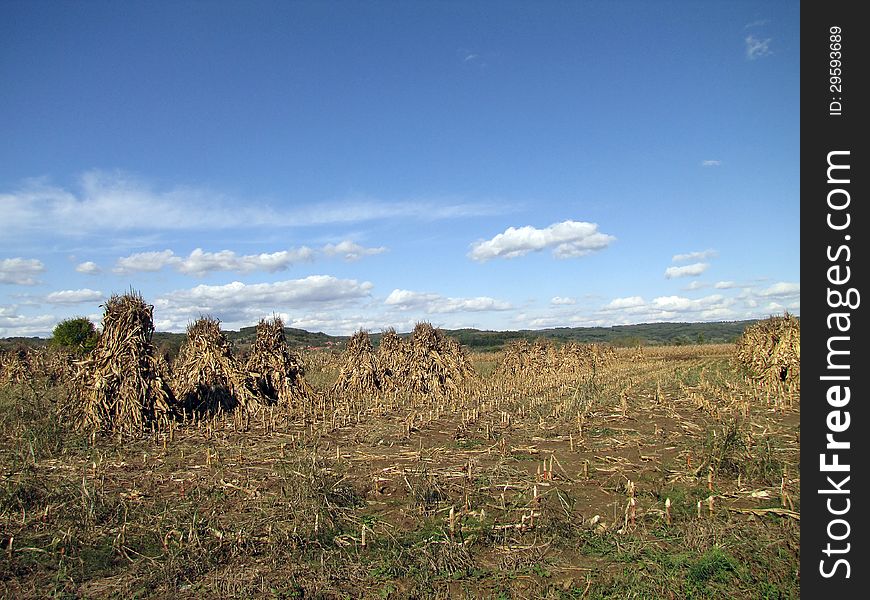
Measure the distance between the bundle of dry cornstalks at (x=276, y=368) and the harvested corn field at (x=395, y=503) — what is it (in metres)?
2.65

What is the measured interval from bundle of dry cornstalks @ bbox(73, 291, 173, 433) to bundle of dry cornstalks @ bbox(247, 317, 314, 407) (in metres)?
4.84

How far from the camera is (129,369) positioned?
548 inches

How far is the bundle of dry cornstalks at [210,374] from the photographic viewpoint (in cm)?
1722

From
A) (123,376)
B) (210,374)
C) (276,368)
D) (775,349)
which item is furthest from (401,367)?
(775,349)

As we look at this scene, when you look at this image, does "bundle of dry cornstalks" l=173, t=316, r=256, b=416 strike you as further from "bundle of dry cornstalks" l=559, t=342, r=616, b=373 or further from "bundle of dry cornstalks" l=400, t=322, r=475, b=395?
"bundle of dry cornstalks" l=559, t=342, r=616, b=373

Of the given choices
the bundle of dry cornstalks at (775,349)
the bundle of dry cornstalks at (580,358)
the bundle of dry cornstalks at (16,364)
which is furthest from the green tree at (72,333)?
the bundle of dry cornstalks at (775,349)

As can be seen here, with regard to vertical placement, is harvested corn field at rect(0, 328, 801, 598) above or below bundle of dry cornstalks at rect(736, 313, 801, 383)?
below

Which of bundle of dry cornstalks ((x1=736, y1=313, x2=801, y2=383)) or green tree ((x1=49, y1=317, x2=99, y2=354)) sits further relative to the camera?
green tree ((x1=49, y1=317, x2=99, y2=354))

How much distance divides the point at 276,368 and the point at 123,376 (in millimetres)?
6114

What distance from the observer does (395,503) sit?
7.96 m

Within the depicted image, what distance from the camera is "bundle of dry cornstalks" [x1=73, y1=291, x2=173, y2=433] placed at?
13453 mm

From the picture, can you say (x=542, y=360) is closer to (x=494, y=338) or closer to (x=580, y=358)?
(x=580, y=358)

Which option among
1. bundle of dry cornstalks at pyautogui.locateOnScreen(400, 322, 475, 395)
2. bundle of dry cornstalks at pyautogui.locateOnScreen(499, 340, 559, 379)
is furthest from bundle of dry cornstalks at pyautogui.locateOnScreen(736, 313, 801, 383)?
bundle of dry cornstalks at pyautogui.locateOnScreen(400, 322, 475, 395)

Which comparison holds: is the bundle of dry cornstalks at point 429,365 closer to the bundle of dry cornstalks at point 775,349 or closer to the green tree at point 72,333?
Result: the bundle of dry cornstalks at point 775,349
